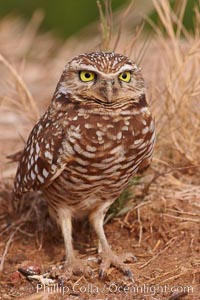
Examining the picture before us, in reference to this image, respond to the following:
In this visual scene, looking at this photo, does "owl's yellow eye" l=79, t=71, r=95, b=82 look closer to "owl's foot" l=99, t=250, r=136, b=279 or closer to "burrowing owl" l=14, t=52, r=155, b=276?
"burrowing owl" l=14, t=52, r=155, b=276

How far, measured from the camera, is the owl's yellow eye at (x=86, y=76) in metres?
4.28

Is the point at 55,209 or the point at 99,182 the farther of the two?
the point at 55,209

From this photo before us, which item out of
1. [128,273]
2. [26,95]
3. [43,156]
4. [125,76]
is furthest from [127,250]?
[26,95]

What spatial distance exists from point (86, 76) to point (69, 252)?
118cm

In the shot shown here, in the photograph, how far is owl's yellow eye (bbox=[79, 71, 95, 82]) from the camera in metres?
4.28

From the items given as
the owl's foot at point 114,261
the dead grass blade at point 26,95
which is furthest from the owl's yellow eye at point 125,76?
the dead grass blade at point 26,95

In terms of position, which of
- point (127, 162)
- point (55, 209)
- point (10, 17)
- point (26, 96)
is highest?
point (10, 17)

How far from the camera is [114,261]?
4.67 m

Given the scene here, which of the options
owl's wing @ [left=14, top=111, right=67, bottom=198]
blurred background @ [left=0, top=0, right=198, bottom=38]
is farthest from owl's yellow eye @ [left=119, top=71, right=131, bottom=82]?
blurred background @ [left=0, top=0, right=198, bottom=38]

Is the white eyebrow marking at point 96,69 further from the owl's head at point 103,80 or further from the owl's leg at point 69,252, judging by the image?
the owl's leg at point 69,252

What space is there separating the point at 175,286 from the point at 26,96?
210 centimetres

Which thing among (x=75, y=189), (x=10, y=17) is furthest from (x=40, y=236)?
(x=10, y=17)

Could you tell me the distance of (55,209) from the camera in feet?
16.0

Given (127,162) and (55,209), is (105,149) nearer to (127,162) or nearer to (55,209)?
(127,162)
